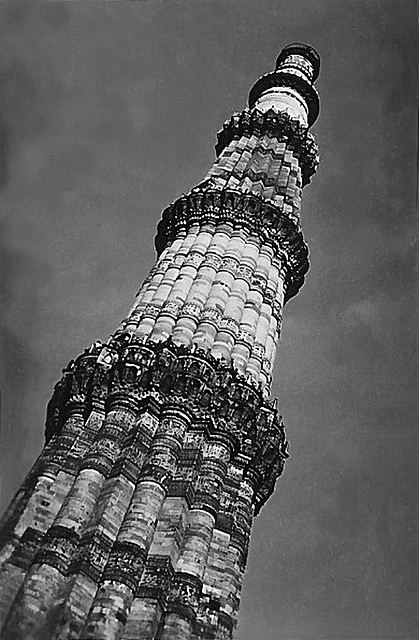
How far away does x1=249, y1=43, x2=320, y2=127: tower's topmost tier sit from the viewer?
101 feet

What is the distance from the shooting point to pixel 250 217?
22.1 m

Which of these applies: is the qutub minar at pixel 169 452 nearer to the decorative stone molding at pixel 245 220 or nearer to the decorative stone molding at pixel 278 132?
the decorative stone molding at pixel 245 220

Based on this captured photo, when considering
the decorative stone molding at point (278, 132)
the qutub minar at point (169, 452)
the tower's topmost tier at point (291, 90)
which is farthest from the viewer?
the tower's topmost tier at point (291, 90)

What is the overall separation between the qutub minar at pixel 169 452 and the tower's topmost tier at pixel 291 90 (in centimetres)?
894

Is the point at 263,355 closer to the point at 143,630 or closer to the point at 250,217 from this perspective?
the point at 250,217

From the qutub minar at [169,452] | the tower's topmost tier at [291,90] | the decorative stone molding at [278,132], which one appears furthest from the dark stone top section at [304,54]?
the qutub minar at [169,452]

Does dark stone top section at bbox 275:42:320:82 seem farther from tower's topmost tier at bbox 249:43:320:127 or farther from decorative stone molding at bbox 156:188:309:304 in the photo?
decorative stone molding at bbox 156:188:309:304

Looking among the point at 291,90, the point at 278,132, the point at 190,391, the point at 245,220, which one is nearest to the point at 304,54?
the point at 291,90

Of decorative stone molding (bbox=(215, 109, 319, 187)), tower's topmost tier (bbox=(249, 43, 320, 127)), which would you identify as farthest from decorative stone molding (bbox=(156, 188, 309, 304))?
tower's topmost tier (bbox=(249, 43, 320, 127))

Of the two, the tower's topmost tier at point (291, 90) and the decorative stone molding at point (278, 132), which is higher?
the tower's topmost tier at point (291, 90)

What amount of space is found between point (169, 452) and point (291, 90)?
20.8 meters

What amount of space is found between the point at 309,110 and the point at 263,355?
1656 centimetres

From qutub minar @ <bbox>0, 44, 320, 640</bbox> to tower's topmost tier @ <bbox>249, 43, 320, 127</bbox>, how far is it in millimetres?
8938

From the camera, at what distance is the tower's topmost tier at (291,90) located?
30812 mm
